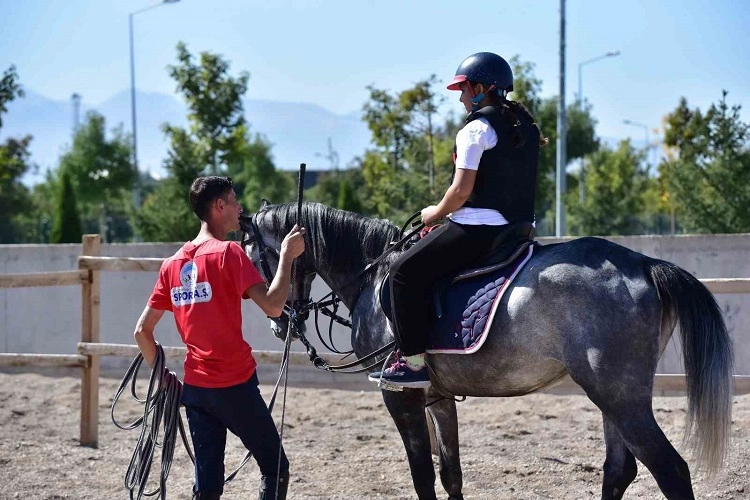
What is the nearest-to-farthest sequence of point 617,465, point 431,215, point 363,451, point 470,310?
point 470,310
point 431,215
point 617,465
point 363,451

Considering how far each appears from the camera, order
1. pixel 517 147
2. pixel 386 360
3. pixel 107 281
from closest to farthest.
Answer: pixel 517 147 → pixel 386 360 → pixel 107 281

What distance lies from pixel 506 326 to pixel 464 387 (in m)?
0.51

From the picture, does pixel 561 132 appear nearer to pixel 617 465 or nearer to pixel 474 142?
pixel 617 465

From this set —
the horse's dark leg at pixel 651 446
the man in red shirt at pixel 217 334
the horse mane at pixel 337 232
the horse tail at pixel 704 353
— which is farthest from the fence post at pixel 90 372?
the horse tail at pixel 704 353

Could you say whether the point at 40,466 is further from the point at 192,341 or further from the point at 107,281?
the point at 107,281

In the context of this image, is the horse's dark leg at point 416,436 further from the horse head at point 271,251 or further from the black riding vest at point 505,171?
the black riding vest at point 505,171

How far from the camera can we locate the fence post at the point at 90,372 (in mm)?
7852

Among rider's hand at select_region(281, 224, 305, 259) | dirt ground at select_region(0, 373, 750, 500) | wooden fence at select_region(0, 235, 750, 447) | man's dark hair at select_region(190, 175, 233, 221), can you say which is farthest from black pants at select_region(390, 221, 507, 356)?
wooden fence at select_region(0, 235, 750, 447)

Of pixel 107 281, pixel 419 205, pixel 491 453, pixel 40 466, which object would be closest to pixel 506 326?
pixel 491 453

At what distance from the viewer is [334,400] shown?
31.3 ft

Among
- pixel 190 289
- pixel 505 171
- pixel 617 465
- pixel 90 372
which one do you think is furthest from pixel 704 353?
pixel 90 372

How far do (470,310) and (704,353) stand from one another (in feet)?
3.54

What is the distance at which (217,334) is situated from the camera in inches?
163

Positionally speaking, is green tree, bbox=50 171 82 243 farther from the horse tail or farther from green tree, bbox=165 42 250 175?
the horse tail
